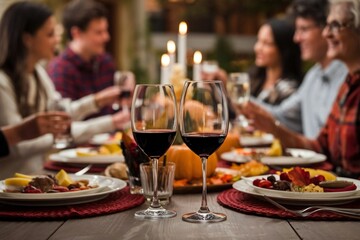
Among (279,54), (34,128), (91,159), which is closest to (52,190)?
(91,159)

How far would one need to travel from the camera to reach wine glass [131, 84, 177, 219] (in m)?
1.40

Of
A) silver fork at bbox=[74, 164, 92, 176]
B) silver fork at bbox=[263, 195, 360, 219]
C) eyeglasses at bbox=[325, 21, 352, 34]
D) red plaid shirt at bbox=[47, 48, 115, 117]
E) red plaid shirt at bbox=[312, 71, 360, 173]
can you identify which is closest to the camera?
silver fork at bbox=[263, 195, 360, 219]

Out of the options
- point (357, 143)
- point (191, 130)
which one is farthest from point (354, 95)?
point (191, 130)

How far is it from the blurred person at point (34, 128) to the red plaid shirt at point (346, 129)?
3.35 feet

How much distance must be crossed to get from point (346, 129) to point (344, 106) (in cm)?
10

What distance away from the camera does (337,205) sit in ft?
4.80

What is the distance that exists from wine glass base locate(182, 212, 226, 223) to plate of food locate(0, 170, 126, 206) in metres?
0.21

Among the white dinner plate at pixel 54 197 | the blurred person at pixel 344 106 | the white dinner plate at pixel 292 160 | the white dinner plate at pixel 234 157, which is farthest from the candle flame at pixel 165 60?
the white dinner plate at pixel 54 197

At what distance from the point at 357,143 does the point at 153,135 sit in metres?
1.30

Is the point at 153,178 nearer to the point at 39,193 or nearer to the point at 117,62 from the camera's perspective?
the point at 39,193

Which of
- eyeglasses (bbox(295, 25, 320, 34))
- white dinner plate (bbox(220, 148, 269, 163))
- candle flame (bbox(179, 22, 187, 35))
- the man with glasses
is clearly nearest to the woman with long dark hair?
the man with glasses

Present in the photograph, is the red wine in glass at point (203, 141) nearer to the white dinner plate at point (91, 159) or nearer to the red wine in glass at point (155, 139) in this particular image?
the red wine in glass at point (155, 139)

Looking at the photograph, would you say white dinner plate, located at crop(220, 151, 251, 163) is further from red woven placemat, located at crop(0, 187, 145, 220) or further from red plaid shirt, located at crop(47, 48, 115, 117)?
red plaid shirt, located at crop(47, 48, 115, 117)

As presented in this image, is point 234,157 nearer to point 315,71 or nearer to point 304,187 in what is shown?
point 304,187
